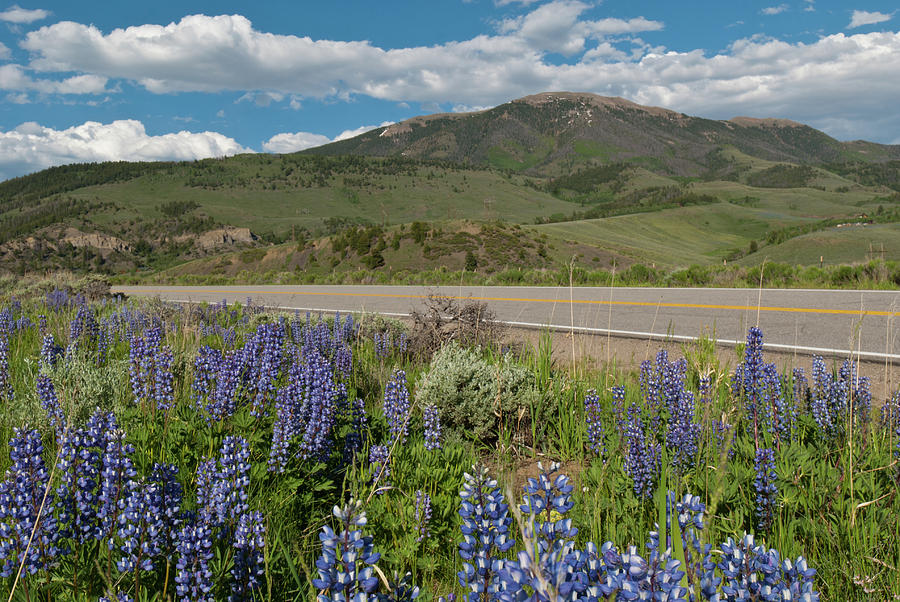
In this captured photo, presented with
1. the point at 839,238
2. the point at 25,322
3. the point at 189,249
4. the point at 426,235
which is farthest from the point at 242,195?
the point at 25,322

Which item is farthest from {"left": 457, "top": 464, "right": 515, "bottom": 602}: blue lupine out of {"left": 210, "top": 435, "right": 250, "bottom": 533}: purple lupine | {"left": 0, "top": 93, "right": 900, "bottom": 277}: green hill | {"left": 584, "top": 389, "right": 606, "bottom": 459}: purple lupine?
{"left": 0, "top": 93, "right": 900, "bottom": 277}: green hill

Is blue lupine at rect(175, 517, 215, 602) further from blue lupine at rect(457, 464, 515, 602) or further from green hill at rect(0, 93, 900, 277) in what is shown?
green hill at rect(0, 93, 900, 277)

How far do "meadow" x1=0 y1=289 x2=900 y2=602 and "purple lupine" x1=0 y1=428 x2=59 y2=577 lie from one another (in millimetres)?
12

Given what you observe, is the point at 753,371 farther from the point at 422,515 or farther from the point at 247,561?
the point at 247,561

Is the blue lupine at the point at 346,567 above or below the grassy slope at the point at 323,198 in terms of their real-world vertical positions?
below

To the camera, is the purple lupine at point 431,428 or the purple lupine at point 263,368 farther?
the purple lupine at point 263,368

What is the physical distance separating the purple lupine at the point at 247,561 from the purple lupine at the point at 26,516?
0.76 m

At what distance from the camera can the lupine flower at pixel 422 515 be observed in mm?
3096

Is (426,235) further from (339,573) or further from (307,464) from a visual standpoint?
(339,573)

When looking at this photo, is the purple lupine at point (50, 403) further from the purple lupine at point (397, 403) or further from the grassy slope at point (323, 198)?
the grassy slope at point (323, 198)

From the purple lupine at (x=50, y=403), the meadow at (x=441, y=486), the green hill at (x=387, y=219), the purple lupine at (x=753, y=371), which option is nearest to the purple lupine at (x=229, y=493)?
the meadow at (x=441, y=486)

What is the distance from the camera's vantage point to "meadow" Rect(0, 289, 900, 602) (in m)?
1.55

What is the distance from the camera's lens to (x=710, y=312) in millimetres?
11500

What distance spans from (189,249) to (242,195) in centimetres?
4081
